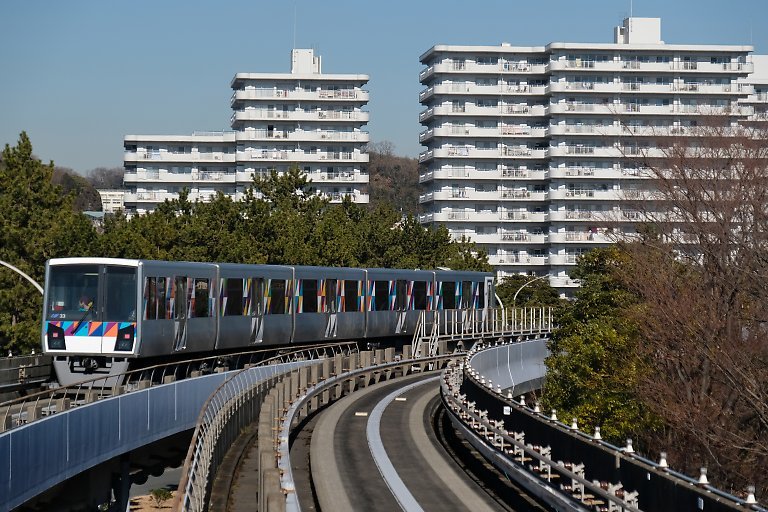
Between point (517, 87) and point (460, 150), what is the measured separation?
9572 millimetres

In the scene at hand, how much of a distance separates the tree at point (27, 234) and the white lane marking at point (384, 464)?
20.3 meters

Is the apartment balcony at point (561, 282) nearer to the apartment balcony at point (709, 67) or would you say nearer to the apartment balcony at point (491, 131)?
the apartment balcony at point (491, 131)

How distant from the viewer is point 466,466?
26.3 meters

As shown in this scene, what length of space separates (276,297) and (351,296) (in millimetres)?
7531

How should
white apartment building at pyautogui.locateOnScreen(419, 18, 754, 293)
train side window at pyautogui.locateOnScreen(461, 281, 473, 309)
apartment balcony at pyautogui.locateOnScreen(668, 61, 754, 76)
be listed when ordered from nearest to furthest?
1. train side window at pyautogui.locateOnScreen(461, 281, 473, 309)
2. white apartment building at pyautogui.locateOnScreen(419, 18, 754, 293)
3. apartment balcony at pyautogui.locateOnScreen(668, 61, 754, 76)

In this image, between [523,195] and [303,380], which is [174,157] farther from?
[303,380]

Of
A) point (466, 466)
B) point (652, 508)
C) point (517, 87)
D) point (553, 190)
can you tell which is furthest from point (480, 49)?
point (652, 508)

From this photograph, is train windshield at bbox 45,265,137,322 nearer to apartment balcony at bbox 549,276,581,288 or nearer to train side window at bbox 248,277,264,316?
train side window at bbox 248,277,264,316

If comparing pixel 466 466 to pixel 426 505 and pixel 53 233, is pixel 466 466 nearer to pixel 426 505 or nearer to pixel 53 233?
pixel 426 505

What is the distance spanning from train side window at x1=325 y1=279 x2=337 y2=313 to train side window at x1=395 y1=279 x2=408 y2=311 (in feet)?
22.3

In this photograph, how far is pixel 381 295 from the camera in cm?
5941

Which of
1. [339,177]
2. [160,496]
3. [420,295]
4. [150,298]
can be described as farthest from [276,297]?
[339,177]

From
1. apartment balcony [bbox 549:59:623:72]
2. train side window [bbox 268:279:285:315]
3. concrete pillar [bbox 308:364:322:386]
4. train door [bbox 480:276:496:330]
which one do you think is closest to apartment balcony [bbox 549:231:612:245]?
apartment balcony [bbox 549:59:623:72]

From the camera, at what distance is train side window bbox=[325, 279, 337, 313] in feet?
177
